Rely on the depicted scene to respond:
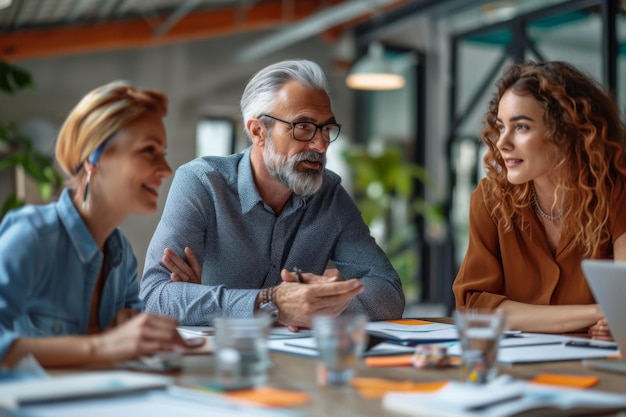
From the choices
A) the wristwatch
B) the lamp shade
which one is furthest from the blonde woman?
the lamp shade

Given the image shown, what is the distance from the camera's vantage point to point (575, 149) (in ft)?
8.33

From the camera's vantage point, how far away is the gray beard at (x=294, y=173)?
8.61ft

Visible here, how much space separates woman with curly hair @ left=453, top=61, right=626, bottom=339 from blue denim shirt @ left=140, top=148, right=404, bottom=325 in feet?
0.99

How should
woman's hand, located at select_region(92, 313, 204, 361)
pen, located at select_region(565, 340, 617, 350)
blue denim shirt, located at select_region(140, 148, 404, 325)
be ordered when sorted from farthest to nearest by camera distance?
blue denim shirt, located at select_region(140, 148, 404, 325)
pen, located at select_region(565, 340, 617, 350)
woman's hand, located at select_region(92, 313, 204, 361)

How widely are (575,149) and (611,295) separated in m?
1.04

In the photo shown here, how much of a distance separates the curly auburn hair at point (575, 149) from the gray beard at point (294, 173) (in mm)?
572

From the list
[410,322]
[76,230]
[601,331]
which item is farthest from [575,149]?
[76,230]

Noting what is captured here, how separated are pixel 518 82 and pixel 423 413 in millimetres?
1670

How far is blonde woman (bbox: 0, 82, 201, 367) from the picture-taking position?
1447 millimetres

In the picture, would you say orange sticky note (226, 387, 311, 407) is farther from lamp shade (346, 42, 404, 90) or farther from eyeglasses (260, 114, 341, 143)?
lamp shade (346, 42, 404, 90)

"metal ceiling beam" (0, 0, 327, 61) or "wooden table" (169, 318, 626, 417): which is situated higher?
"metal ceiling beam" (0, 0, 327, 61)

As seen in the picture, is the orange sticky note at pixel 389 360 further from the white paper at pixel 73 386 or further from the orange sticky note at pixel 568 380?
the white paper at pixel 73 386

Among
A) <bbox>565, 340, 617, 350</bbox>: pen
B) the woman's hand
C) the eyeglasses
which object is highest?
the eyeglasses

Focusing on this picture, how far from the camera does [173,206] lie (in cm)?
258
